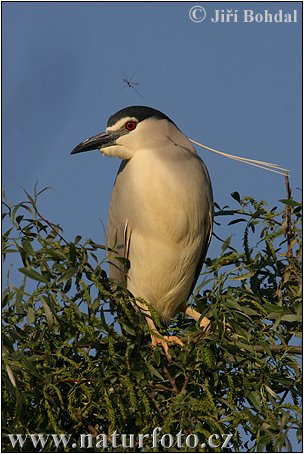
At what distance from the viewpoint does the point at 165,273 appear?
3963 millimetres

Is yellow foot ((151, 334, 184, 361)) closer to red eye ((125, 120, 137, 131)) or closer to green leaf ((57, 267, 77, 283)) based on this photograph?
green leaf ((57, 267, 77, 283))

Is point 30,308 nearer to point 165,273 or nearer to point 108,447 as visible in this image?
point 108,447

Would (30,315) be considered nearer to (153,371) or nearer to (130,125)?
(153,371)

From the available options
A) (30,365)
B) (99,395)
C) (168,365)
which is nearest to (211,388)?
(168,365)

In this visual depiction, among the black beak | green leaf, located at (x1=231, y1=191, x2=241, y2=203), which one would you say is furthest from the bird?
green leaf, located at (x1=231, y1=191, x2=241, y2=203)

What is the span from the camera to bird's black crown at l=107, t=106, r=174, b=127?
3.96 metres

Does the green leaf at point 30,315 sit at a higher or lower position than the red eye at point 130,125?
lower

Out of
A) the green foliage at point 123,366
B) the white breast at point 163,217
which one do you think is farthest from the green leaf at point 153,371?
the white breast at point 163,217

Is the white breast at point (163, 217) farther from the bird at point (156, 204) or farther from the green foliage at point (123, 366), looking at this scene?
the green foliage at point (123, 366)

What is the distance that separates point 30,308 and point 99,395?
12.0 inches

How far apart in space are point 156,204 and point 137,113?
0.42 metres

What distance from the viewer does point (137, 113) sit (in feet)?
13.1

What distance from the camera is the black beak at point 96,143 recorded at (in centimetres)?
392

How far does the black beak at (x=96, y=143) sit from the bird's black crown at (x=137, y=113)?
6 cm
